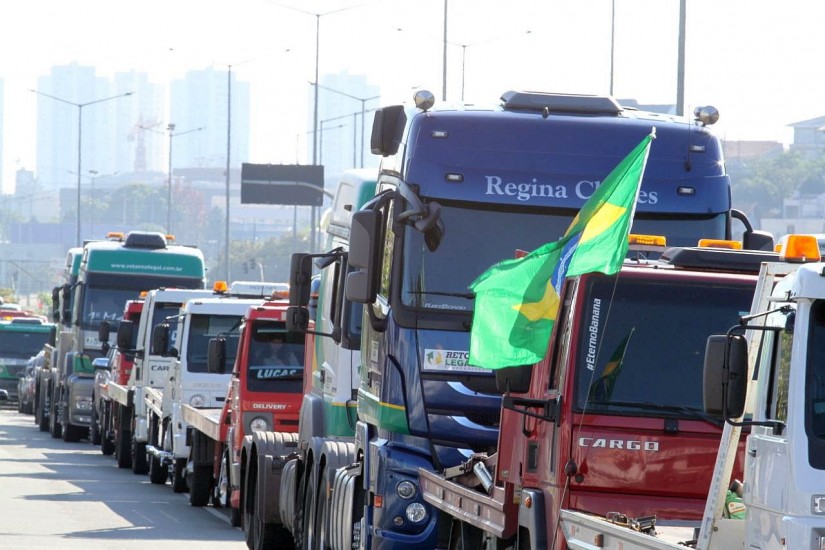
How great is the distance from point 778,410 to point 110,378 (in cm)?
2622

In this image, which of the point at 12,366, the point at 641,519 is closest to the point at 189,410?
the point at 641,519

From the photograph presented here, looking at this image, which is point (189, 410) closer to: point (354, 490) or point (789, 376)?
point (354, 490)

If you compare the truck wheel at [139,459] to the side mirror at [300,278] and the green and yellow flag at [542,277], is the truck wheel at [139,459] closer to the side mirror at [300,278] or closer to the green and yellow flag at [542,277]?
the side mirror at [300,278]

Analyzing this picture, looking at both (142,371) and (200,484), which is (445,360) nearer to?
(200,484)

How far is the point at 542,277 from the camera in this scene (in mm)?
9242

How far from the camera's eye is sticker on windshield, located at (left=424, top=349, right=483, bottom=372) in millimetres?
11344

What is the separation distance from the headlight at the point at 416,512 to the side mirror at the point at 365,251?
1.31 m

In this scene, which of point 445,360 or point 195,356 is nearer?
point 445,360

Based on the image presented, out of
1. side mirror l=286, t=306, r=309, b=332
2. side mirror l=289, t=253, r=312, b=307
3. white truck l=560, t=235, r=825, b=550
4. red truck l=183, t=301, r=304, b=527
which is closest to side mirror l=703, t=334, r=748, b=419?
white truck l=560, t=235, r=825, b=550

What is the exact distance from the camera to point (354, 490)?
12.4 metres

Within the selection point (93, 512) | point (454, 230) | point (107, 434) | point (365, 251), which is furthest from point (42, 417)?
point (454, 230)

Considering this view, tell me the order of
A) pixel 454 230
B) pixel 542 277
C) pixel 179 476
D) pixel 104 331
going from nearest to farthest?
pixel 542 277
pixel 454 230
pixel 179 476
pixel 104 331

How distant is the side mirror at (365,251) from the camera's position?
1162cm

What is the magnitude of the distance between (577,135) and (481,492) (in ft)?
9.40
